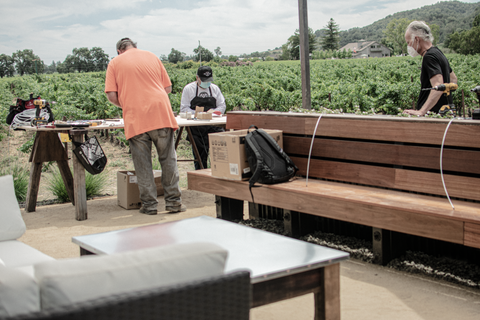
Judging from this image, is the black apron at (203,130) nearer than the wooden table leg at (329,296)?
No

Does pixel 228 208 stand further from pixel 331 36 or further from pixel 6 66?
pixel 331 36

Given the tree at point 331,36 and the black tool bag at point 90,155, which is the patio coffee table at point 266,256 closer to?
the black tool bag at point 90,155

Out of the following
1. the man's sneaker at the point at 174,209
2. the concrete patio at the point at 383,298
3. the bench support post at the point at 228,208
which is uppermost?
the bench support post at the point at 228,208

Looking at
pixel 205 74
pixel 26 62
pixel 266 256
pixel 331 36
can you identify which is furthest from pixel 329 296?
pixel 331 36

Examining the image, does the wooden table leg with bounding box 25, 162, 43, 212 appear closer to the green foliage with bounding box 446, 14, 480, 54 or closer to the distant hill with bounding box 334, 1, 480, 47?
the green foliage with bounding box 446, 14, 480, 54

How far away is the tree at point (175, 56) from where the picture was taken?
7209 cm

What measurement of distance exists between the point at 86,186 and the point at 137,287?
570cm

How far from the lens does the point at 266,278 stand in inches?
72.6

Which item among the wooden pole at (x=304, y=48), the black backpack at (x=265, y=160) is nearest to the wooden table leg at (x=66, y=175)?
the black backpack at (x=265, y=160)

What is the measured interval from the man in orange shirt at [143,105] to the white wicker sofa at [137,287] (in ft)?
12.9

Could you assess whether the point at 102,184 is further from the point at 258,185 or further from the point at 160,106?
the point at 258,185

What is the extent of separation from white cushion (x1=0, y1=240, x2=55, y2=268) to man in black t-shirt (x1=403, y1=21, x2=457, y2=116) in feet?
10.3

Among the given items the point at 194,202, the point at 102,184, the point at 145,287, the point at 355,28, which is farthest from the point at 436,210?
the point at 355,28

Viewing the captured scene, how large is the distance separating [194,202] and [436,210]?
3.54m
